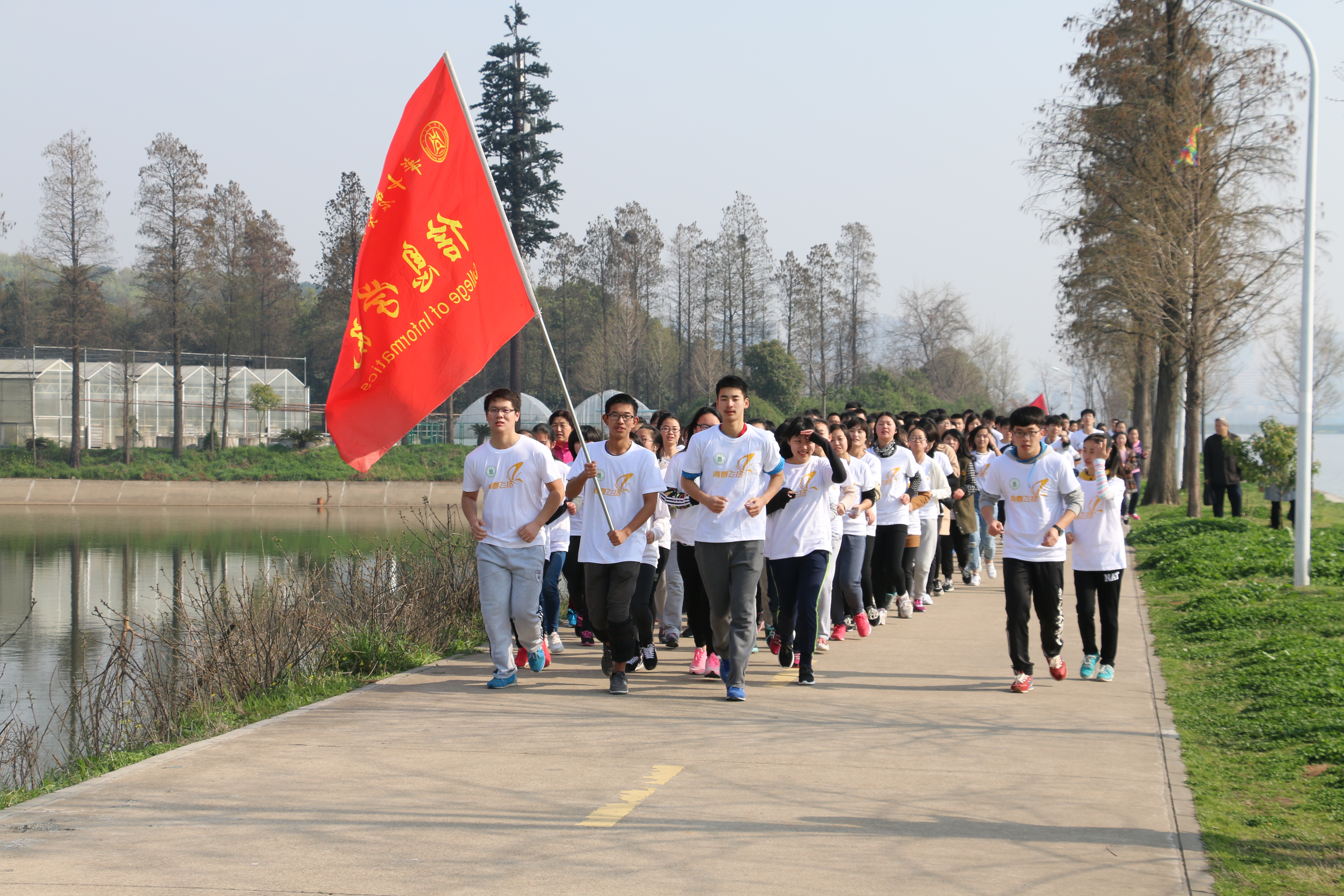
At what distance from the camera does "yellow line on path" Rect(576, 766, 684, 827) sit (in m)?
5.24

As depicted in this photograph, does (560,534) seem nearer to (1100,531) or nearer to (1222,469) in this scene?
(1100,531)

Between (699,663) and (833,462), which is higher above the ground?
(833,462)

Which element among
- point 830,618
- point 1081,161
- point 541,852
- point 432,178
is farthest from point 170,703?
point 1081,161

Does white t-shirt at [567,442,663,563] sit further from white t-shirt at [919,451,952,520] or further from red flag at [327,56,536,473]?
white t-shirt at [919,451,952,520]

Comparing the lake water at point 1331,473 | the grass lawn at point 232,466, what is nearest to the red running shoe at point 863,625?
the lake water at point 1331,473

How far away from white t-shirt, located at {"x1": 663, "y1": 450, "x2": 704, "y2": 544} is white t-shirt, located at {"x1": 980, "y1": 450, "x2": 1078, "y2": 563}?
7.32 ft

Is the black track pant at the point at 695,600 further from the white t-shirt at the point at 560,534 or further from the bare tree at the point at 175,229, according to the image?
the bare tree at the point at 175,229

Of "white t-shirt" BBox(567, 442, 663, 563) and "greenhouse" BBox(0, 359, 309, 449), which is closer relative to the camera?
"white t-shirt" BBox(567, 442, 663, 563)

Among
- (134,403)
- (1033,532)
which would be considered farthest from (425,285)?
(134,403)

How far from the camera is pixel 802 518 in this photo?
870 cm

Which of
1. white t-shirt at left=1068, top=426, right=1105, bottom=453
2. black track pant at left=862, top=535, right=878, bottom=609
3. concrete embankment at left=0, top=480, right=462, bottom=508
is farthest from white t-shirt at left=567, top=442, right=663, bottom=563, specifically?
concrete embankment at left=0, top=480, right=462, bottom=508

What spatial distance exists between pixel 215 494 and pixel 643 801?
44.4 m

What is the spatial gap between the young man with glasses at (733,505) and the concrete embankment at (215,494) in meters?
38.0

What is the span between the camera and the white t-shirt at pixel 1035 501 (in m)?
8.66
